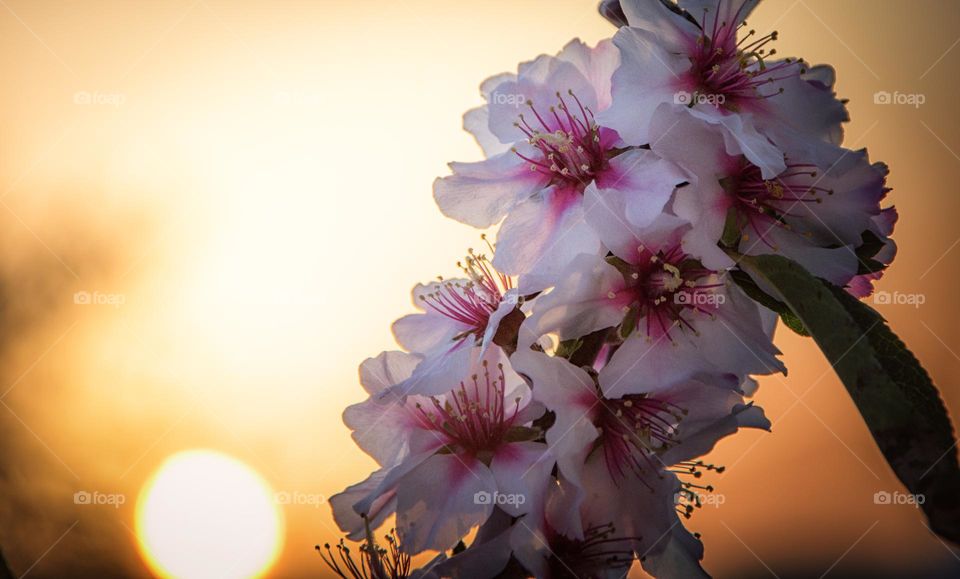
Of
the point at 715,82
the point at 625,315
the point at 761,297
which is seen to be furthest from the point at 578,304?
the point at 715,82

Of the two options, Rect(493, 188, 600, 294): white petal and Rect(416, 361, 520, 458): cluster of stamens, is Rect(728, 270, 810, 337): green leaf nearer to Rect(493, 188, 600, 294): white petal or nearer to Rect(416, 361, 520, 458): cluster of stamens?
Rect(493, 188, 600, 294): white petal

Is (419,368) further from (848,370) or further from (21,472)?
(21,472)

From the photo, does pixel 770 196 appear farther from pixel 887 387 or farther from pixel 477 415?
pixel 477 415

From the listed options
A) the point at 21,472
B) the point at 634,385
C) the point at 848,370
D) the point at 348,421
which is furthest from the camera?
the point at 21,472

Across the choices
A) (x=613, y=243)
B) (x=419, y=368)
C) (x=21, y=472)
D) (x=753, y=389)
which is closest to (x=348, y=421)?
(x=419, y=368)

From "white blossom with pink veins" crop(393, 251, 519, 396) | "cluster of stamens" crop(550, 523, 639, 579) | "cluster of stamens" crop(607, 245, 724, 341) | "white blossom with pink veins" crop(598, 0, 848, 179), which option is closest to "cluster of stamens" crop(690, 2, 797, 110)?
"white blossom with pink veins" crop(598, 0, 848, 179)

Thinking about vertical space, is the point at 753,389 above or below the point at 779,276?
below
